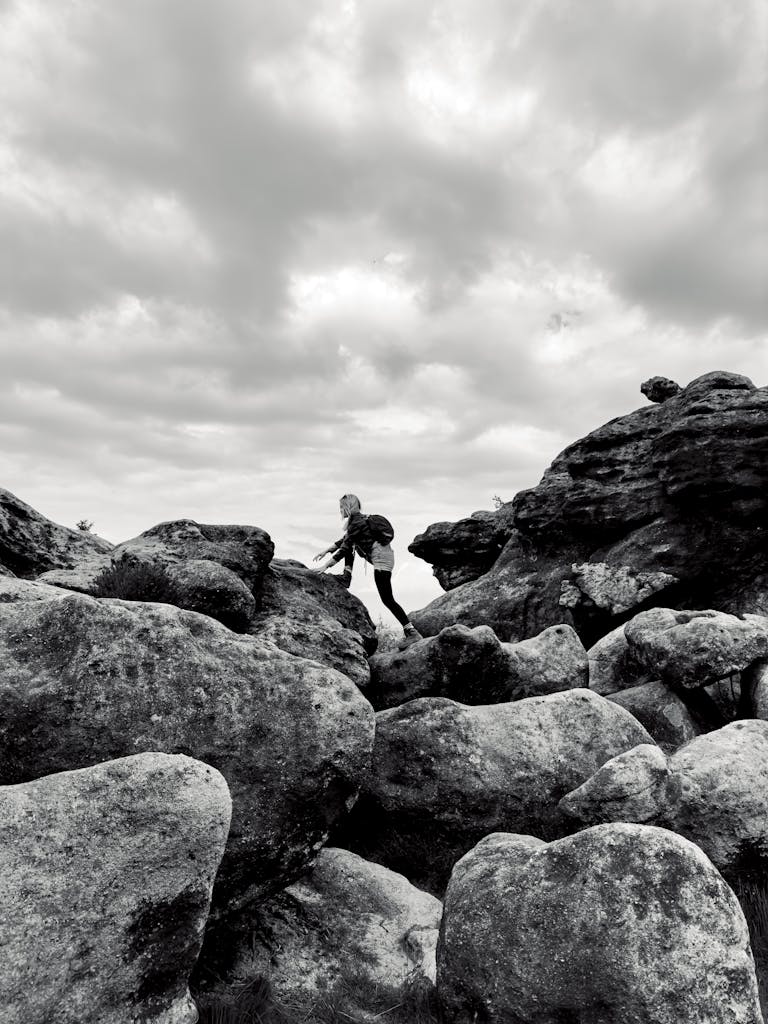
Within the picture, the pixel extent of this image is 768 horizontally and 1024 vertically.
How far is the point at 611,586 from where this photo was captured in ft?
73.1

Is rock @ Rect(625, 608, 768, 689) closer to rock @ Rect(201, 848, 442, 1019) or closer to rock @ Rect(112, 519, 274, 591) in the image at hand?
rock @ Rect(201, 848, 442, 1019)

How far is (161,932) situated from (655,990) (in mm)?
4076

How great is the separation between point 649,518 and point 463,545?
324 inches

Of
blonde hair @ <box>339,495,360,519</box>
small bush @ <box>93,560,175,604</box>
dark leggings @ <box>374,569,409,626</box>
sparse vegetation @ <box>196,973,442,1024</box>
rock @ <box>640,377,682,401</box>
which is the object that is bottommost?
sparse vegetation @ <box>196,973,442,1024</box>

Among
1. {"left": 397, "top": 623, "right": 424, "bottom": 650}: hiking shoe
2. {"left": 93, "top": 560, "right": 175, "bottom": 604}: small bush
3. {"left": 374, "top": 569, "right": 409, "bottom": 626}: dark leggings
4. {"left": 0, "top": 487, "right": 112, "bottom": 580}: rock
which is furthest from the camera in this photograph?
{"left": 374, "top": 569, "right": 409, "bottom": 626}: dark leggings

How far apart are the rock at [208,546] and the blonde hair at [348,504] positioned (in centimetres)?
444

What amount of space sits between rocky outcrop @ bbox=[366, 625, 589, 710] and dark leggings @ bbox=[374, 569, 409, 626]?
5602mm

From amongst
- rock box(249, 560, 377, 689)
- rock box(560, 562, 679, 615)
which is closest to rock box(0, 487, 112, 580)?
rock box(249, 560, 377, 689)

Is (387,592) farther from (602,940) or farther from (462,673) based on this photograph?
(602,940)

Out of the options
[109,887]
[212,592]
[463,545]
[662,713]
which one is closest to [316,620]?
[212,592]

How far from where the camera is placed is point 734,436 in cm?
2245

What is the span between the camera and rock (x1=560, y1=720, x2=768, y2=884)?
9047mm

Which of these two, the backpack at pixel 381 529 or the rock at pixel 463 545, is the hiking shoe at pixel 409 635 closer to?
the backpack at pixel 381 529

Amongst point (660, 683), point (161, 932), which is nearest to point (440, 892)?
point (161, 932)
